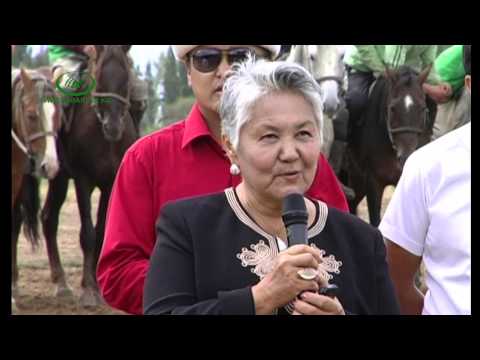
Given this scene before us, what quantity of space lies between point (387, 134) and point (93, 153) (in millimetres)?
3060

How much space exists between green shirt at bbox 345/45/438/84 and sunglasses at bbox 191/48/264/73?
642 cm

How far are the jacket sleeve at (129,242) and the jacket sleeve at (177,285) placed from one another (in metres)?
0.41

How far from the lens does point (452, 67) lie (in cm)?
852

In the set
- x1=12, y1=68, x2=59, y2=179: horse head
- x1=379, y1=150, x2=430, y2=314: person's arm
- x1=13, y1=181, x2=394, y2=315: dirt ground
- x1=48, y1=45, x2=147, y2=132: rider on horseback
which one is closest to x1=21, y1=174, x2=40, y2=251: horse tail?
x1=13, y1=181, x2=394, y2=315: dirt ground

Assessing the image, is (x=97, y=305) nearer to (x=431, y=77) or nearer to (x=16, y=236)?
(x=16, y=236)

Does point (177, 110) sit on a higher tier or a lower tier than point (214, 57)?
higher

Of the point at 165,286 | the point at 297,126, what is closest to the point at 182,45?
the point at 297,126

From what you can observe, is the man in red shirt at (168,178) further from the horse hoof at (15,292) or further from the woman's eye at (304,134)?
the horse hoof at (15,292)

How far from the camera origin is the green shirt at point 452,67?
26.4ft

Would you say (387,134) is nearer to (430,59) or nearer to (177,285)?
(430,59)

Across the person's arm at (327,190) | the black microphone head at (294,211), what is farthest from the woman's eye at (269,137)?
the person's arm at (327,190)

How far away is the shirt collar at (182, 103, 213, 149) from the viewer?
10.6 ft

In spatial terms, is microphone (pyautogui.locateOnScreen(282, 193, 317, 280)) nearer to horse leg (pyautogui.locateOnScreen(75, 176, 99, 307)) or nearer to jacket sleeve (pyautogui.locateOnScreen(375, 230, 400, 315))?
jacket sleeve (pyautogui.locateOnScreen(375, 230, 400, 315))

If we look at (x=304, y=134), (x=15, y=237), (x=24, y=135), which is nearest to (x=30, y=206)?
(x=15, y=237)
